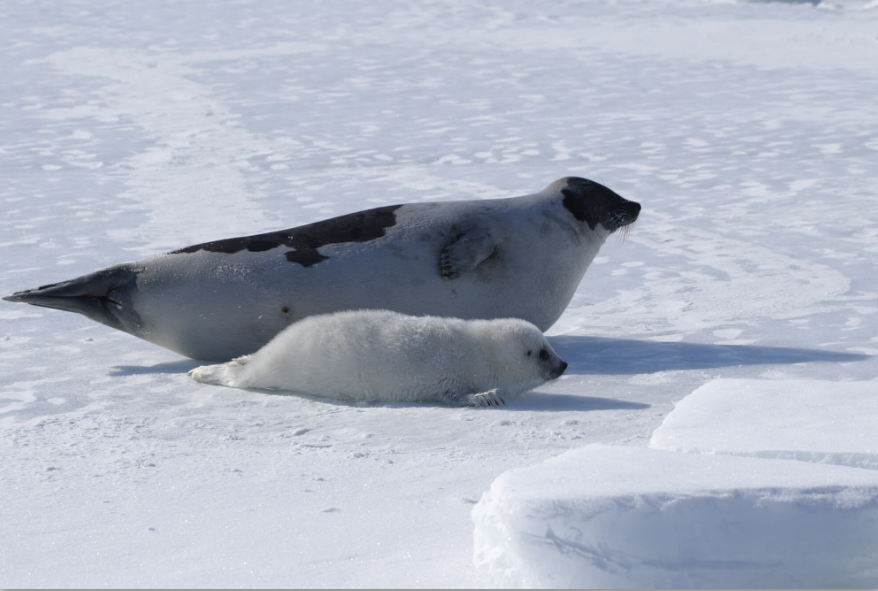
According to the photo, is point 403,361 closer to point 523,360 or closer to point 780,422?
point 523,360

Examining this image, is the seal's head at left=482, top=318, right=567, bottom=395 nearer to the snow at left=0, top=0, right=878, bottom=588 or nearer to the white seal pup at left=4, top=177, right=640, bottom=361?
the snow at left=0, top=0, right=878, bottom=588

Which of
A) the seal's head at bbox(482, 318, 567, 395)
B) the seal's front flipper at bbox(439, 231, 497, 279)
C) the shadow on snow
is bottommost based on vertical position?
the shadow on snow

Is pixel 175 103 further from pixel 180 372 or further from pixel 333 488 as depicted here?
pixel 333 488

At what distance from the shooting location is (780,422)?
2773 millimetres

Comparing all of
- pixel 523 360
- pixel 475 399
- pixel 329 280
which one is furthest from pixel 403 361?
pixel 329 280

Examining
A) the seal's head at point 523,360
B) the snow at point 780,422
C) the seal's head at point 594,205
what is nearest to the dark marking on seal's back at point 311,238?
the seal's head at point 594,205

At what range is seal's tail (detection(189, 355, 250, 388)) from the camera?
375cm

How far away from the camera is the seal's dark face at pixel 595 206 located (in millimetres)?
4715

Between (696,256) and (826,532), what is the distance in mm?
4142

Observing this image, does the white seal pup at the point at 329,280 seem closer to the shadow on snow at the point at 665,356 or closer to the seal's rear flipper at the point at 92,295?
the seal's rear flipper at the point at 92,295

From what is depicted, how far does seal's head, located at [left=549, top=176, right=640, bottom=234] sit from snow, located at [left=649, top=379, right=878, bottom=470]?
1.57 metres

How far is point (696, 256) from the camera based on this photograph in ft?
19.8

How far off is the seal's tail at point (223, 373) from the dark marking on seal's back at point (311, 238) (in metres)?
0.59

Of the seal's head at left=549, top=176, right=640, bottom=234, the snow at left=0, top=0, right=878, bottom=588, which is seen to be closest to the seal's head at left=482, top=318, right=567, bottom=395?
the snow at left=0, top=0, right=878, bottom=588
